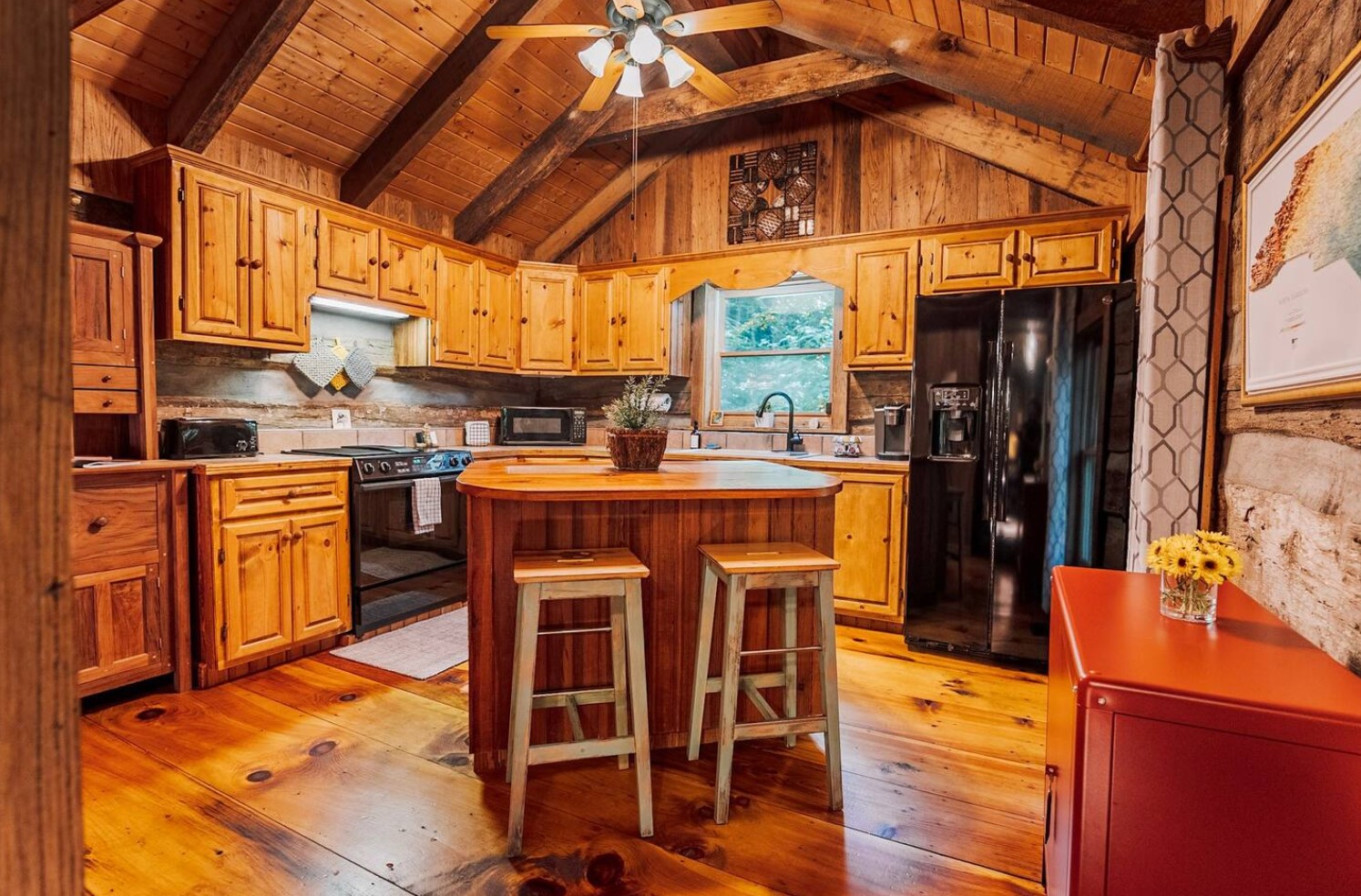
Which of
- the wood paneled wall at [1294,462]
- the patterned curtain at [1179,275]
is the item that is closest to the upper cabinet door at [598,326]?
the patterned curtain at [1179,275]

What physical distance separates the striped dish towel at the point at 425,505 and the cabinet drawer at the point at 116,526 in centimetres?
106

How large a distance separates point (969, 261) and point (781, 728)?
286 cm

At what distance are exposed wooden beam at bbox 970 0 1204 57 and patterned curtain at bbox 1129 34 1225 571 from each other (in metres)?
0.13

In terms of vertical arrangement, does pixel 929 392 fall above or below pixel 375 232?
below

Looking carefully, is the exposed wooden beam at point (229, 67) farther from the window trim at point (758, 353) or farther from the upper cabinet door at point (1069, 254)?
the upper cabinet door at point (1069, 254)

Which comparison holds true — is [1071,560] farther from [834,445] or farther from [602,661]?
[602,661]

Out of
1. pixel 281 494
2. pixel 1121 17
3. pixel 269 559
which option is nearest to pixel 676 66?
pixel 1121 17

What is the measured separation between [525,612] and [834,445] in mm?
2901

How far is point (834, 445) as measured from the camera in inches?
164

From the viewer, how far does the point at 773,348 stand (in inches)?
179

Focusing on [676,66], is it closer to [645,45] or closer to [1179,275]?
[645,45]

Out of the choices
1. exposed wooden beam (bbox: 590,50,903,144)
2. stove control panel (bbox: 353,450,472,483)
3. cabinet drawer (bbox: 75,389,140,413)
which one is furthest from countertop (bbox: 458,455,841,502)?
exposed wooden beam (bbox: 590,50,903,144)

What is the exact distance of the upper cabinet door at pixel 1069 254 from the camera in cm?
329

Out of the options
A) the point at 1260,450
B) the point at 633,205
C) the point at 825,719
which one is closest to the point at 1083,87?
the point at 1260,450
